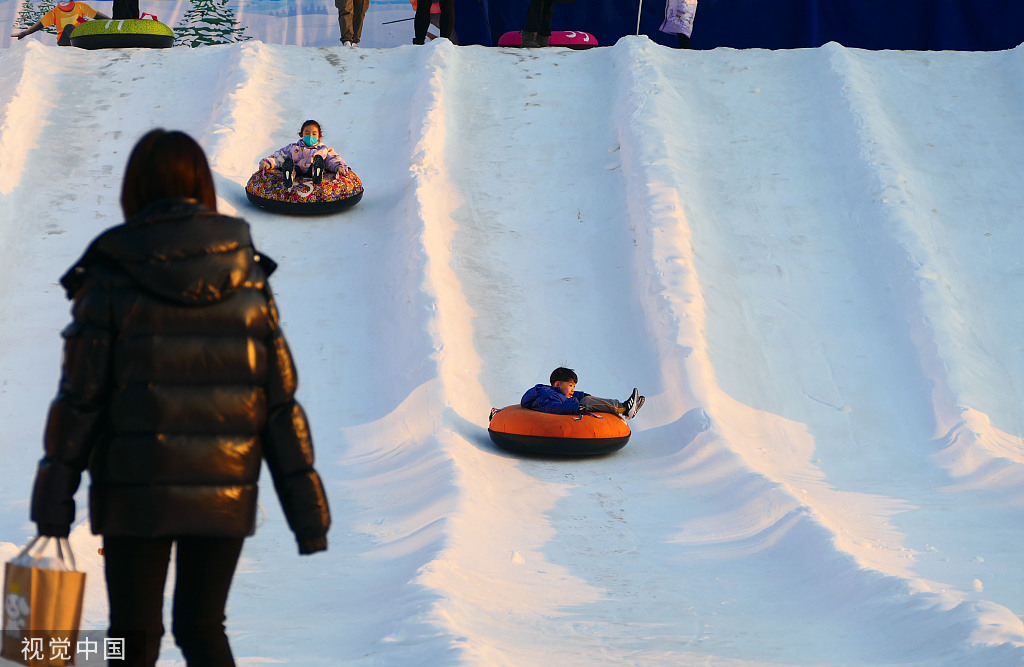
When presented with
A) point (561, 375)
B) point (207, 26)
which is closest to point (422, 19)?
point (561, 375)

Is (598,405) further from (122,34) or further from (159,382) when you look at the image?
(122,34)

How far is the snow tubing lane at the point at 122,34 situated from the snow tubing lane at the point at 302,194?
413 cm

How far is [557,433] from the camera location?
244 inches

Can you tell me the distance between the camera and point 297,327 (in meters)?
7.88

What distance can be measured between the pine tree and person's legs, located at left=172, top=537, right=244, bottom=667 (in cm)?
1946

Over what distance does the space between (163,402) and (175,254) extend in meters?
0.26

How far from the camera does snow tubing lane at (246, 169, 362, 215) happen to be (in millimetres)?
9234

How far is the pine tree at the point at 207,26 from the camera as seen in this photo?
20.8 m

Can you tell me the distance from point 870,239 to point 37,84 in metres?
7.88

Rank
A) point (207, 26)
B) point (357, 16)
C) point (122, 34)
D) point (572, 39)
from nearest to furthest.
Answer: point (122, 34), point (357, 16), point (572, 39), point (207, 26)

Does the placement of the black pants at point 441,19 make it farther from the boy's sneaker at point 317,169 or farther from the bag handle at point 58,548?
the bag handle at point 58,548

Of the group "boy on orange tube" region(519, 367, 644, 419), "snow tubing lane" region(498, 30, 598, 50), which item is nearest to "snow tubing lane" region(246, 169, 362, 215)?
"boy on orange tube" region(519, 367, 644, 419)

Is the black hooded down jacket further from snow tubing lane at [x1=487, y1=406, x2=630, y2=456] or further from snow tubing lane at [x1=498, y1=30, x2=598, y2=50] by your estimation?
snow tubing lane at [x1=498, y1=30, x2=598, y2=50]

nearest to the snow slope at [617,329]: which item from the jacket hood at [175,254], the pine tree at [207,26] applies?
the jacket hood at [175,254]
